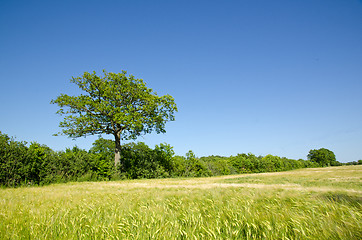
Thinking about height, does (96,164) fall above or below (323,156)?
below

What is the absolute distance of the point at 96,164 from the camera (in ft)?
52.7

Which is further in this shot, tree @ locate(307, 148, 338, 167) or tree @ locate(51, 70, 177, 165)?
tree @ locate(307, 148, 338, 167)

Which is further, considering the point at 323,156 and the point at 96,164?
the point at 323,156

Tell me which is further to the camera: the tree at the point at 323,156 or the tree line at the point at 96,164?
the tree at the point at 323,156

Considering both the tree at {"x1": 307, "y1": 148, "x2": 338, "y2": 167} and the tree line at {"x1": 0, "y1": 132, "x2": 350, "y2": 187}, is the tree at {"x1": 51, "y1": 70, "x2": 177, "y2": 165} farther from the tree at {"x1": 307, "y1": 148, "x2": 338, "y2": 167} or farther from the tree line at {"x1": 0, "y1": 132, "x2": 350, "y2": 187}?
the tree at {"x1": 307, "y1": 148, "x2": 338, "y2": 167}

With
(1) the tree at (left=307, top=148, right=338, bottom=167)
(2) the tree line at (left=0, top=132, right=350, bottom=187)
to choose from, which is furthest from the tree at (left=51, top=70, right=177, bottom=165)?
(1) the tree at (left=307, top=148, right=338, bottom=167)

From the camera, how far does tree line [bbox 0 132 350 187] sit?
34.4ft

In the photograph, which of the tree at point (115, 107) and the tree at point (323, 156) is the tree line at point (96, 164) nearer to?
the tree at point (115, 107)

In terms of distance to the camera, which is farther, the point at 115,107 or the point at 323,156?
the point at 323,156

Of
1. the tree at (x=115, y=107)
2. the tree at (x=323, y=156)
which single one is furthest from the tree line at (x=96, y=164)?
the tree at (x=323, y=156)

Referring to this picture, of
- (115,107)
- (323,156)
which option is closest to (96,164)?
(115,107)

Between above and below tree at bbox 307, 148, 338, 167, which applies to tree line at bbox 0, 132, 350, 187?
below

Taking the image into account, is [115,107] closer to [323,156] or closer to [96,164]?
[96,164]

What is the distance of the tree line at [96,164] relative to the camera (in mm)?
10477
